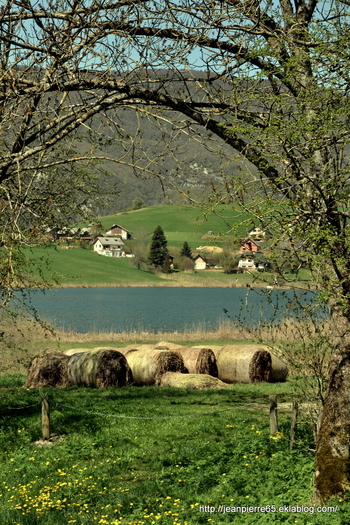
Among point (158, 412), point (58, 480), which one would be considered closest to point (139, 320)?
point (158, 412)

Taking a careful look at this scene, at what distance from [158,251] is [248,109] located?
93.4 m

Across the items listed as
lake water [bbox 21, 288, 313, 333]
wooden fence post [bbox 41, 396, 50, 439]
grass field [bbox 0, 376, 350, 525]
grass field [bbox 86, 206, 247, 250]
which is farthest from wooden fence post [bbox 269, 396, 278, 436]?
grass field [bbox 86, 206, 247, 250]

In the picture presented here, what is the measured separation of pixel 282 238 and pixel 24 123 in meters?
A: 5.00

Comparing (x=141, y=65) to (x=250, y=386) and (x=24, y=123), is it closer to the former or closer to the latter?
(x=24, y=123)

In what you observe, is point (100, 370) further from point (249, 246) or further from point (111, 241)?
point (111, 241)

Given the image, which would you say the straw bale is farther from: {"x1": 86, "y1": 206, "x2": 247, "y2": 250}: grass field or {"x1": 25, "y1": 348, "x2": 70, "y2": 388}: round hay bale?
{"x1": 86, "y1": 206, "x2": 247, "y2": 250}: grass field

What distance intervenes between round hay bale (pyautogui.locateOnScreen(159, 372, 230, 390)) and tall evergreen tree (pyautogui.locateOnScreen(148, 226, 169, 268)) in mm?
81591

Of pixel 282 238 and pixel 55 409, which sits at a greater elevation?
pixel 282 238

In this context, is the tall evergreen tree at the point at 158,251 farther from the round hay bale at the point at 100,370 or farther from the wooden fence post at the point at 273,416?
the wooden fence post at the point at 273,416

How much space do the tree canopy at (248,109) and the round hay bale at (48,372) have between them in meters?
8.49

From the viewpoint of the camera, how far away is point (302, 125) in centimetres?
650

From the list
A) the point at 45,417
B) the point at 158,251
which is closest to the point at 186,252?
the point at 158,251

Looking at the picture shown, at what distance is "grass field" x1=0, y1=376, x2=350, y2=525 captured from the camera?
7535mm

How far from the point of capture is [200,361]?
1934 centimetres
